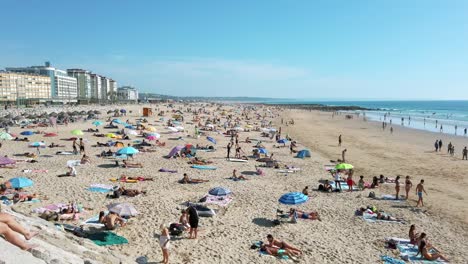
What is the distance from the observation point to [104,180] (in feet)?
52.5

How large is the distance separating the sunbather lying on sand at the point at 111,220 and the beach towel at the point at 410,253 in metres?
7.55

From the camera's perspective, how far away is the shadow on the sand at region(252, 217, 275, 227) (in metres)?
11.6

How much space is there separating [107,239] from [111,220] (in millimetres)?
999

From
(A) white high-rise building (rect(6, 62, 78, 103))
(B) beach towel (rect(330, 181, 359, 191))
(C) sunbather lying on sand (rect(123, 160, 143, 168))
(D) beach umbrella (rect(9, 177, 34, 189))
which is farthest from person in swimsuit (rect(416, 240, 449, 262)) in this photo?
(A) white high-rise building (rect(6, 62, 78, 103))

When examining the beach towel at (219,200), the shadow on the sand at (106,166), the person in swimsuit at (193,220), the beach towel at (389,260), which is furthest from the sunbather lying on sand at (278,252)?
the shadow on the sand at (106,166)

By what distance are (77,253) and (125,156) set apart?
13381 millimetres

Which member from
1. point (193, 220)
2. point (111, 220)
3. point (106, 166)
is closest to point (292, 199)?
point (193, 220)

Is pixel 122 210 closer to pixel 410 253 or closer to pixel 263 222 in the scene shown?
pixel 263 222

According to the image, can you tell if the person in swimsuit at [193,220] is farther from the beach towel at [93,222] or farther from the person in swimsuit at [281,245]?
the beach towel at [93,222]

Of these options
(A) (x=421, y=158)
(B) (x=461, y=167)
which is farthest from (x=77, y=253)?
(A) (x=421, y=158)

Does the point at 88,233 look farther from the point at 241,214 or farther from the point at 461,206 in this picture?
the point at 461,206

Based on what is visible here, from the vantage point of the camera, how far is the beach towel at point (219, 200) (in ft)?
43.5

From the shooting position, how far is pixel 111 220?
10.4 m

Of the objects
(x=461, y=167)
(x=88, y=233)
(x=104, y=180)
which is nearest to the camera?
(x=88, y=233)
